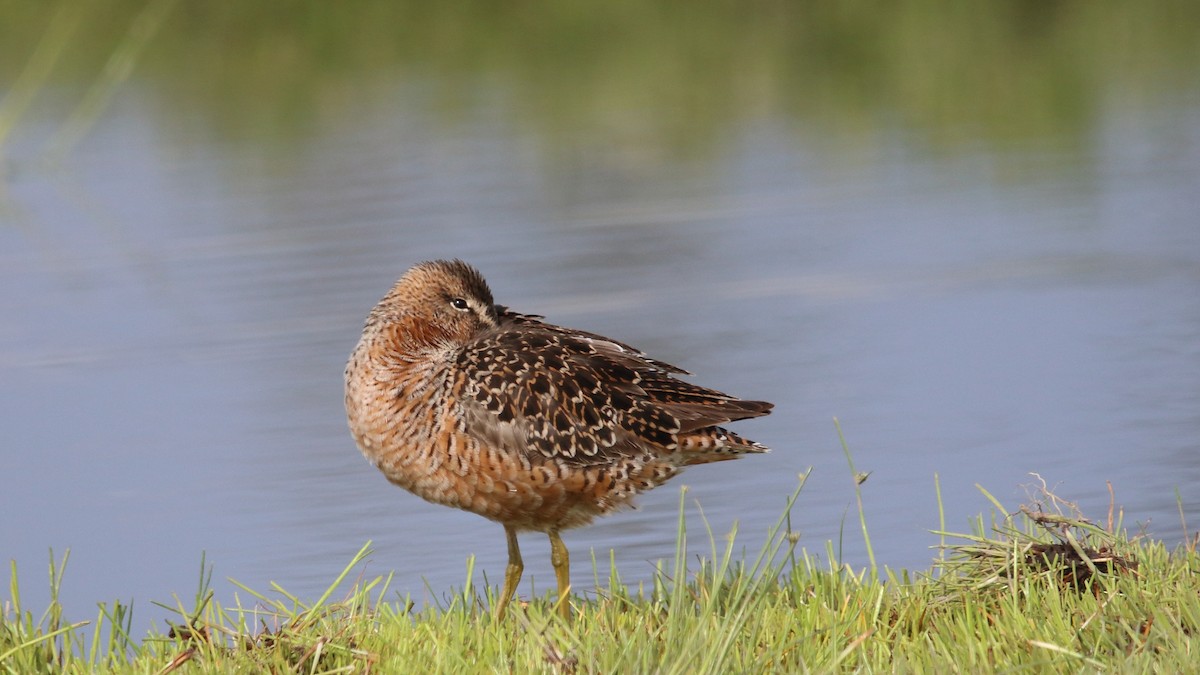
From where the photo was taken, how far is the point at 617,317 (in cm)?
912

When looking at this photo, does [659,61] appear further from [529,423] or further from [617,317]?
[529,423]

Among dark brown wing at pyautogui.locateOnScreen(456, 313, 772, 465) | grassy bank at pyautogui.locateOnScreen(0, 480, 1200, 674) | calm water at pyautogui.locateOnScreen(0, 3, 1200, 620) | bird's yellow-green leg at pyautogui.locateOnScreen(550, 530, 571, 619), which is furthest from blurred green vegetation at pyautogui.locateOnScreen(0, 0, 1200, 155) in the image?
grassy bank at pyautogui.locateOnScreen(0, 480, 1200, 674)

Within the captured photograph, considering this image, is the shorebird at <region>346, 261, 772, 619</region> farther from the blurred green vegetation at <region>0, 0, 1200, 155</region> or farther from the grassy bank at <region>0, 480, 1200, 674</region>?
the blurred green vegetation at <region>0, 0, 1200, 155</region>

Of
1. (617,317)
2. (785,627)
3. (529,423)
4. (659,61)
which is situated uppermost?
(659,61)

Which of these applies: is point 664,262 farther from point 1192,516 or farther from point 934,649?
point 934,649

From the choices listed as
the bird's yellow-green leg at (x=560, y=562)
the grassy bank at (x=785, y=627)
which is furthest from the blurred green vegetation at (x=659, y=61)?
the grassy bank at (x=785, y=627)

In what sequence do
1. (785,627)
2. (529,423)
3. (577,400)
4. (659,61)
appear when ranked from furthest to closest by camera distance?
(659,61), (577,400), (529,423), (785,627)

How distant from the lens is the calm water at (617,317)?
21.1ft

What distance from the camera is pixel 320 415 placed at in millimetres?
7953

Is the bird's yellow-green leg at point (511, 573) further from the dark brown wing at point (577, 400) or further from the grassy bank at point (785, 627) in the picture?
the dark brown wing at point (577, 400)

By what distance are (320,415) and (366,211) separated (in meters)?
4.17

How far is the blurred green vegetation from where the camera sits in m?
14.8

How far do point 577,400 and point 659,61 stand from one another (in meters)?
13.4

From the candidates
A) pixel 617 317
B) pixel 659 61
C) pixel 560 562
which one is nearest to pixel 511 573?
pixel 560 562
